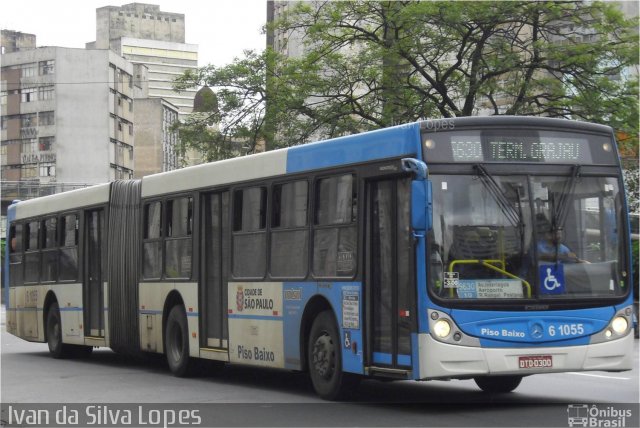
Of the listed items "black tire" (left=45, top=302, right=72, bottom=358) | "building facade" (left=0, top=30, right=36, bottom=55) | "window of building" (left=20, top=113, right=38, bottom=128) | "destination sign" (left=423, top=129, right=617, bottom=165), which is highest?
"building facade" (left=0, top=30, right=36, bottom=55)

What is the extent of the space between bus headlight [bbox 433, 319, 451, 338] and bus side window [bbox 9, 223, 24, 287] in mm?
14496

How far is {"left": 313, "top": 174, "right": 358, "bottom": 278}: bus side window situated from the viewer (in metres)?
13.4

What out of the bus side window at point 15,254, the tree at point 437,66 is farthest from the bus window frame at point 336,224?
the tree at point 437,66

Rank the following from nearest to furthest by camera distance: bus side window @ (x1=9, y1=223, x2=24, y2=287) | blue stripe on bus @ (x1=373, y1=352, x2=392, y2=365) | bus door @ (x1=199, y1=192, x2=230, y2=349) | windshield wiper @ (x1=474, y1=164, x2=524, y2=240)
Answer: windshield wiper @ (x1=474, y1=164, x2=524, y2=240), blue stripe on bus @ (x1=373, y1=352, x2=392, y2=365), bus door @ (x1=199, y1=192, x2=230, y2=349), bus side window @ (x1=9, y1=223, x2=24, y2=287)

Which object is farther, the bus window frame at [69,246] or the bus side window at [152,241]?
the bus window frame at [69,246]

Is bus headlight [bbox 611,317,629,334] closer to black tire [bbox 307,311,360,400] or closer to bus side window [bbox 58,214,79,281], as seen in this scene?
black tire [bbox 307,311,360,400]

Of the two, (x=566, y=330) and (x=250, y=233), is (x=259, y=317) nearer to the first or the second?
(x=250, y=233)

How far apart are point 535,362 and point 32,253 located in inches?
557

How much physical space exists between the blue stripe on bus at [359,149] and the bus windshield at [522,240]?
0.54m

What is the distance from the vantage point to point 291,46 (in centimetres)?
6694

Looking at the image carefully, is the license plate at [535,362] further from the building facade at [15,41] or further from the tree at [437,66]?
the building facade at [15,41]

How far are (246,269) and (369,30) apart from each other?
2115cm

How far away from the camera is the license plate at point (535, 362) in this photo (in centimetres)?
1204

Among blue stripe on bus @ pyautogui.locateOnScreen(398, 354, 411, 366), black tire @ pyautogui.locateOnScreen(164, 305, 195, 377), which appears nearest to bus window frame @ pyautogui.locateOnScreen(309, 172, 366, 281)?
blue stripe on bus @ pyautogui.locateOnScreen(398, 354, 411, 366)
